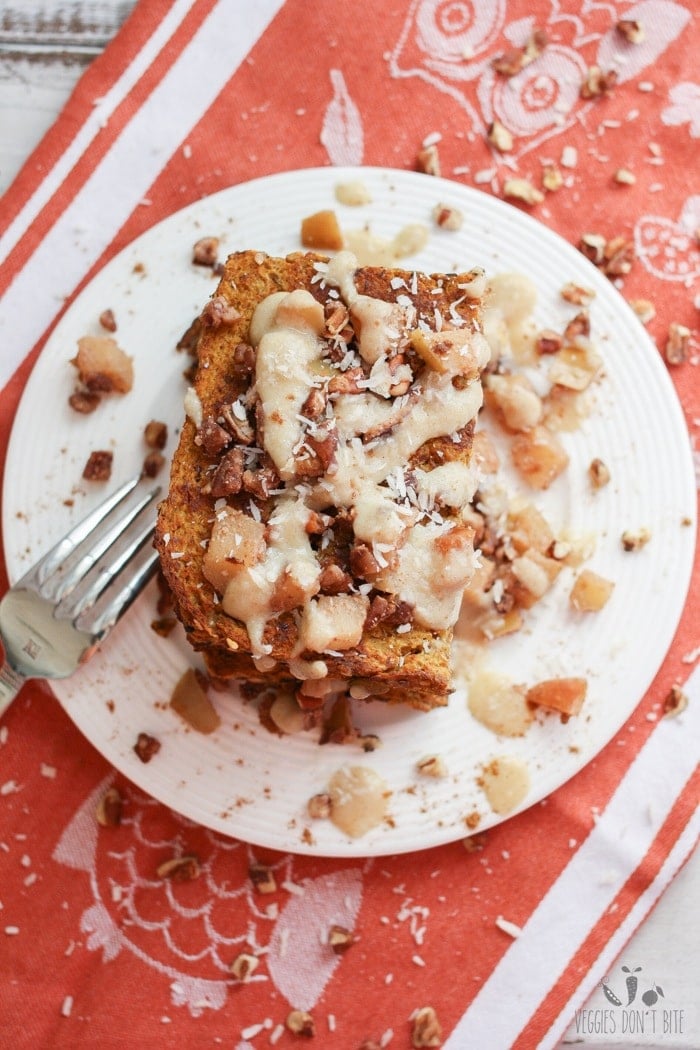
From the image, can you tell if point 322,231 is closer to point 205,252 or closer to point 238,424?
point 205,252

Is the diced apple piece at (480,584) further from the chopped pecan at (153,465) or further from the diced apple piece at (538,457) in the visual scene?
the chopped pecan at (153,465)

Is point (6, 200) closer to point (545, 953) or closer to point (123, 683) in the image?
point (123, 683)

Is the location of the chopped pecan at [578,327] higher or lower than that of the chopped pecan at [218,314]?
higher

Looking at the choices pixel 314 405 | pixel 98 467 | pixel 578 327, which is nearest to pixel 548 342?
pixel 578 327

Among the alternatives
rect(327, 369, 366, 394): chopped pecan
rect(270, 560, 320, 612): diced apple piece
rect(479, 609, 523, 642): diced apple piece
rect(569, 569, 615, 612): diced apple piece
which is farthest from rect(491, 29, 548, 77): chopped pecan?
rect(270, 560, 320, 612): diced apple piece

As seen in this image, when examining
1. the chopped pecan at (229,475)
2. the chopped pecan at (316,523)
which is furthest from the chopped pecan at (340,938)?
the chopped pecan at (229,475)

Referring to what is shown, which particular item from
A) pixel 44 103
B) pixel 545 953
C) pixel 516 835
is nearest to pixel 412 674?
pixel 516 835

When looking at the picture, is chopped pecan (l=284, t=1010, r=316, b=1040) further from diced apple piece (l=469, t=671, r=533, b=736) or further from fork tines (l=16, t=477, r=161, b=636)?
fork tines (l=16, t=477, r=161, b=636)

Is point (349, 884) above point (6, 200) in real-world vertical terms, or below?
below
